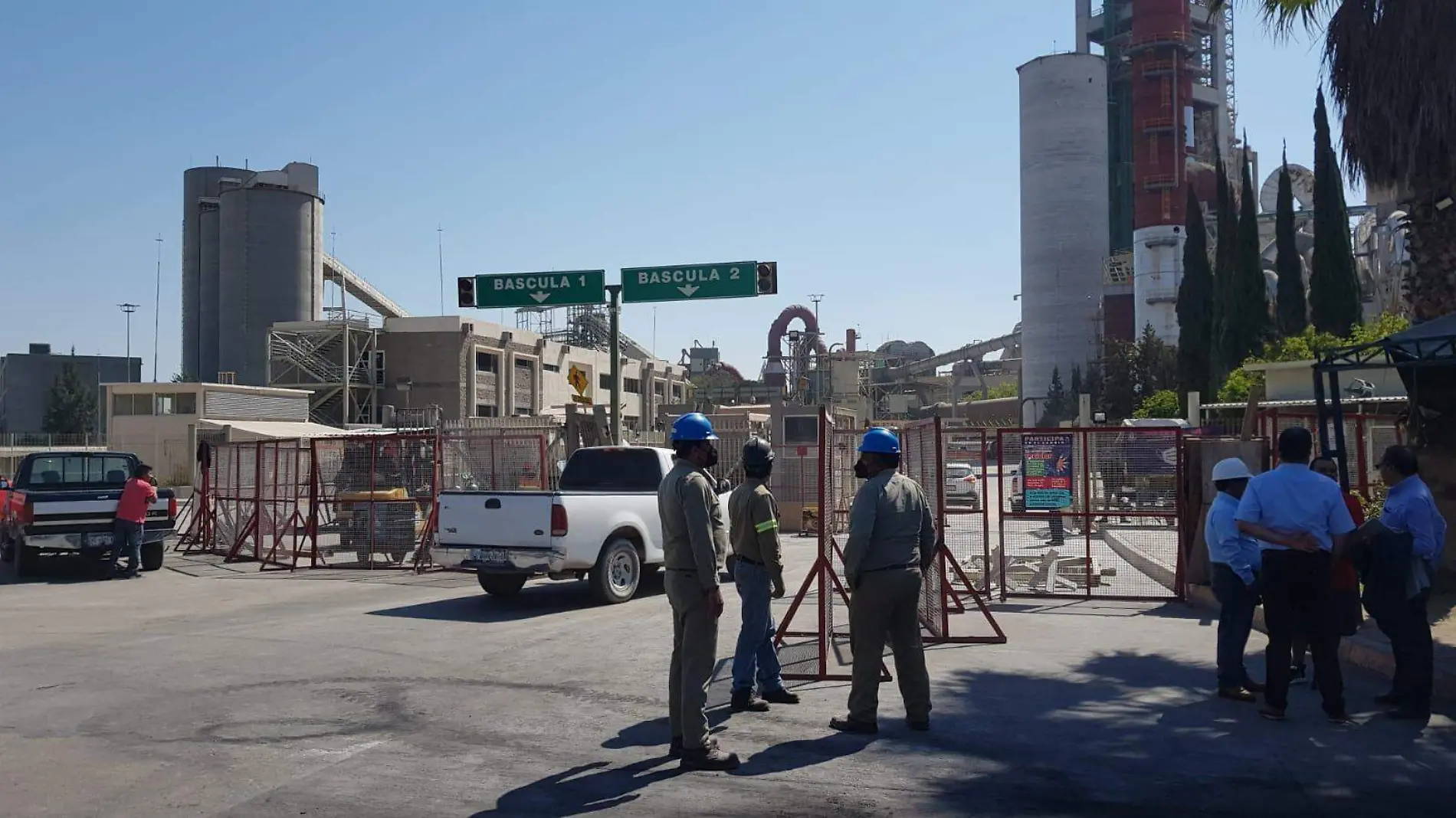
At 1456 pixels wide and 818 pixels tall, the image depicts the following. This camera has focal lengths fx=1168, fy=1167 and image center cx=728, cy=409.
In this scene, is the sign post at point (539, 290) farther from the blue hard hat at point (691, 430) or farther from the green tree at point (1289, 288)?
the green tree at point (1289, 288)

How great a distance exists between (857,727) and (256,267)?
8740 cm

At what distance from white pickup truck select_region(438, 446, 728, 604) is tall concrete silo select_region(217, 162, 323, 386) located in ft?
252

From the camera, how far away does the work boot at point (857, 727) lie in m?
7.49

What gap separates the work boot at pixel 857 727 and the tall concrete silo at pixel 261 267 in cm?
8430

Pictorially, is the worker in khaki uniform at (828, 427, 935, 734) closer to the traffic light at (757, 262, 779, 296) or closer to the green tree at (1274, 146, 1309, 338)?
the traffic light at (757, 262, 779, 296)

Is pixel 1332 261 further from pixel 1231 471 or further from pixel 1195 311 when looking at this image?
pixel 1231 471

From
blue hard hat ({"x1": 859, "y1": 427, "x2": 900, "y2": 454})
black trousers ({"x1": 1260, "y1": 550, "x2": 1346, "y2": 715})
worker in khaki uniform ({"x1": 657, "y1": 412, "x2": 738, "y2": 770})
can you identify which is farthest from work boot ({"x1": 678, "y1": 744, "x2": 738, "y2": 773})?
black trousers ({"x1": 1260, "y1": 550, "x2": 1346, "y2": 715})

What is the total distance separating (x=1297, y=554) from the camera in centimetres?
760

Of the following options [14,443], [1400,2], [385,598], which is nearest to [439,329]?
[14,443]

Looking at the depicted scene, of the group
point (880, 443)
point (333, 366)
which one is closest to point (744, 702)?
point (880, 443)

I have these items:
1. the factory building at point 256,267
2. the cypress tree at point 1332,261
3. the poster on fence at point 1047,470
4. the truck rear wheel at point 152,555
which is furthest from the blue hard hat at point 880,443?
the factory building at point 256,267

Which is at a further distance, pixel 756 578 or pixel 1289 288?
pixel 1289 288

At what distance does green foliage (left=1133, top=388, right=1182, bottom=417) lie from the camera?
53969 millimetres

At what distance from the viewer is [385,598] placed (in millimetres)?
14867
